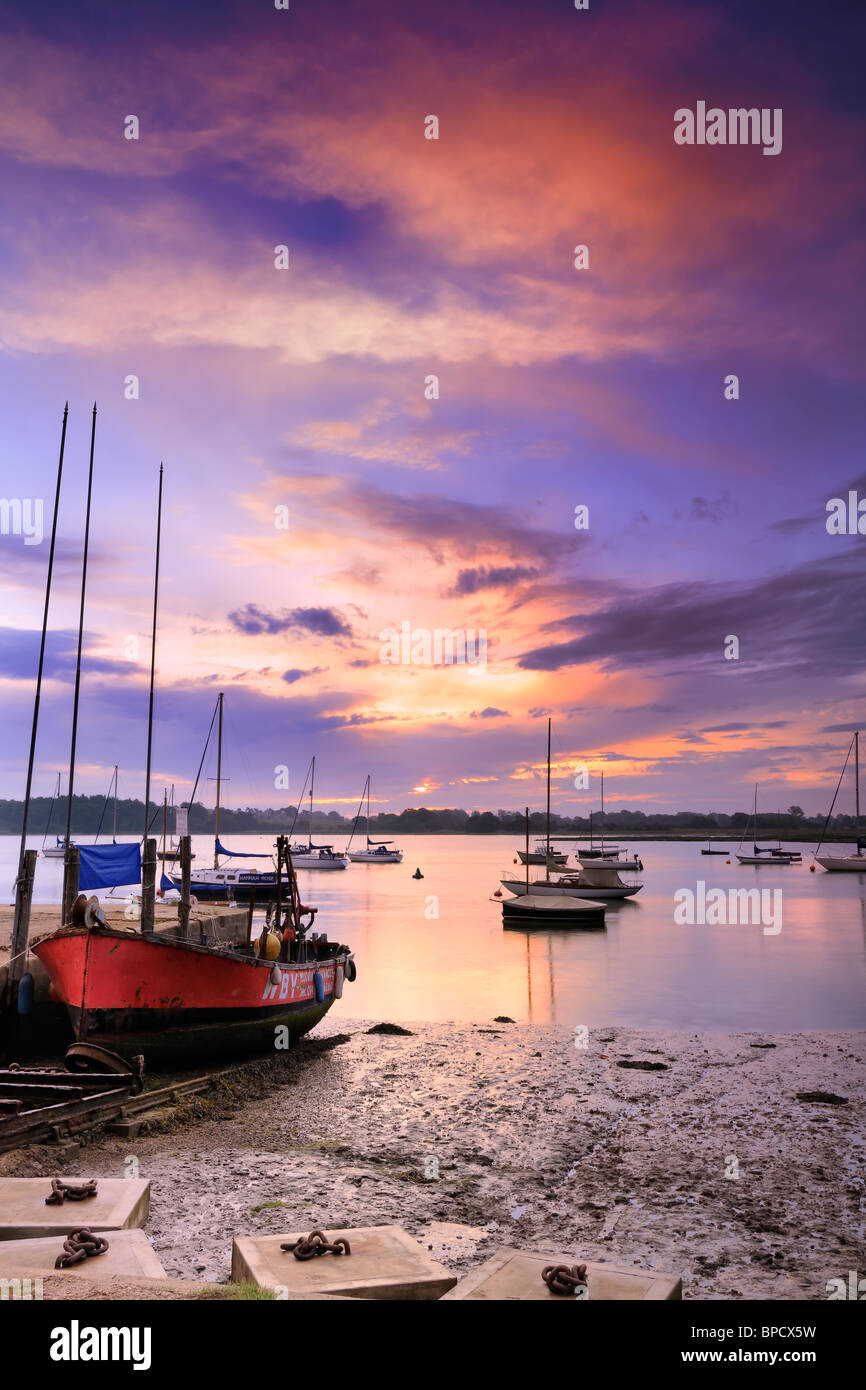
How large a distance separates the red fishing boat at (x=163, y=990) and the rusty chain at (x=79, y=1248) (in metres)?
8.75

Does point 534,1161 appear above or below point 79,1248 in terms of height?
below

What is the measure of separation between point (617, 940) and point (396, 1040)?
27.9 metres

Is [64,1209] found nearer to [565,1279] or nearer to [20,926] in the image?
[565,1279]

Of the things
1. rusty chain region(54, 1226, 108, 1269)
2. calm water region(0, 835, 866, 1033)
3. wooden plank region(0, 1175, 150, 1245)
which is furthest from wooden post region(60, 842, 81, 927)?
rusty chain region(54, 1226, 108, 1269)

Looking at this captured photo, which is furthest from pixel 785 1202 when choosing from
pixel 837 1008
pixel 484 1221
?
pixel 837 1008

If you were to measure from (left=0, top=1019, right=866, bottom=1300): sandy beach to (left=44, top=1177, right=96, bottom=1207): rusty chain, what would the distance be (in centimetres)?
94

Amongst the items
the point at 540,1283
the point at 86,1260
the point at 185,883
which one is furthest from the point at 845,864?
the point at 86,1260

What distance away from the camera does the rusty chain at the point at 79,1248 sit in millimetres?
6340

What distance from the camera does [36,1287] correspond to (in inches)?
225

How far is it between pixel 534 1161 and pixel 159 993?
22.7 ft

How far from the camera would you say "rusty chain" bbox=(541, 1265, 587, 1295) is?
19.9ft

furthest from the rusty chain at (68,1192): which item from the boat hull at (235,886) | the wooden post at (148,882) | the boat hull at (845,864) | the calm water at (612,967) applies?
the boat hull at (845,864)

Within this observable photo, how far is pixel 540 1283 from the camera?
20.4ft

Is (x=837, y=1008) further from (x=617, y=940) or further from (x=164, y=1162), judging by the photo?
(x=164, y=1162)
